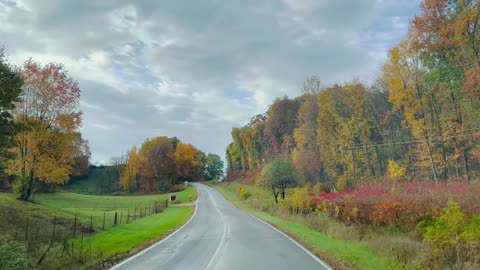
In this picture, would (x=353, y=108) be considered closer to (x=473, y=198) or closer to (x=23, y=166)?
(x=473, y=198)

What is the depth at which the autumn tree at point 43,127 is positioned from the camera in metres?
29.8

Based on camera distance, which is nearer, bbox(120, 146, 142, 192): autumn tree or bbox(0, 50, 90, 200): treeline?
bbox(0, 50, 90, 200): treeline

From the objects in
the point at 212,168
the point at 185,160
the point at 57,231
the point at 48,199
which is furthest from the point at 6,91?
the point at 212,168

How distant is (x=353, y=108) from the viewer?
4966 cm

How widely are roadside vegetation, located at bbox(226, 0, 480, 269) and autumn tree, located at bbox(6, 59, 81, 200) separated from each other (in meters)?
20.7

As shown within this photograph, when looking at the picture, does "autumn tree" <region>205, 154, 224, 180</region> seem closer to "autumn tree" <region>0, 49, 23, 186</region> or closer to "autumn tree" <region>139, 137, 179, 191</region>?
"autumn tree" <region>139, 137, 179, 191</region>

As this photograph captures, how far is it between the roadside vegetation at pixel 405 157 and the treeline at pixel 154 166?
47.0m

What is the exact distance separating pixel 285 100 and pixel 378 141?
3208cm

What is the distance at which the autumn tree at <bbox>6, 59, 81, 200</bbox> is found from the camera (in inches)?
1173

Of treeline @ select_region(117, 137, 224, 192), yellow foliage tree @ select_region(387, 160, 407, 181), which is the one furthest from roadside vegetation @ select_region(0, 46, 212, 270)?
treeline @ select_region(117, 137, 224, 192)

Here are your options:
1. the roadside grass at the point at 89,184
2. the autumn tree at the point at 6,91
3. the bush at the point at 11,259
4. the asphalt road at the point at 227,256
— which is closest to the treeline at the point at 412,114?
the asphalt road at the point at 227,256

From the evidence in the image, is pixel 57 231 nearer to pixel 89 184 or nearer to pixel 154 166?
pixel 154 166

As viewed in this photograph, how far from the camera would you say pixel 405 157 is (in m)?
46.7

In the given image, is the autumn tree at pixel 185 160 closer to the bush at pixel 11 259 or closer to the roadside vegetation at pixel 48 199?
the roadside vegetation at pixel 48 199
